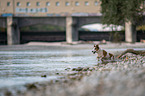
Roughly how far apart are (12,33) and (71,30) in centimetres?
1309

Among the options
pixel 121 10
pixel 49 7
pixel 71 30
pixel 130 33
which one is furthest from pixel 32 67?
pixel 49 7

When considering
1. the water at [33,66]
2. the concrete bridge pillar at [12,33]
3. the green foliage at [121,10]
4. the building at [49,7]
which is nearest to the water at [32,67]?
the water at [33,66]

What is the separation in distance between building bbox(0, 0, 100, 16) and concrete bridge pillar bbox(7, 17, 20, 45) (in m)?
9.62

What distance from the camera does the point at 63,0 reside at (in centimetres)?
7662

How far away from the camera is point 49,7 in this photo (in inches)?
3009

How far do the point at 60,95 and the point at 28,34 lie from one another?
62101 mm

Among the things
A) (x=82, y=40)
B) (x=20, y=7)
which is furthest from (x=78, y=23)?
(x=20, y=7)

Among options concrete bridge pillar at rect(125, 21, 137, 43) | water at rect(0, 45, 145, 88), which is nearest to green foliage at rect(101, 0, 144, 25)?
water at rect(0, 45, 145, 88)

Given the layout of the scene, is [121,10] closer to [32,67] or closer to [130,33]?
[32,67]

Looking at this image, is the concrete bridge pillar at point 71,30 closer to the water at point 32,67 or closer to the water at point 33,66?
the water at point 33,66

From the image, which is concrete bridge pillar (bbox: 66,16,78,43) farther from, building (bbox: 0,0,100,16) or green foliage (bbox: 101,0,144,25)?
green foliage (bbox: 101,0,144,25)

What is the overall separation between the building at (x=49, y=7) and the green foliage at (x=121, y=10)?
40.2 metres

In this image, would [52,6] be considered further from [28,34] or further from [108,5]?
[108,5]

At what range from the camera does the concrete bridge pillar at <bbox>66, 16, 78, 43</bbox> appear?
65.7 m
